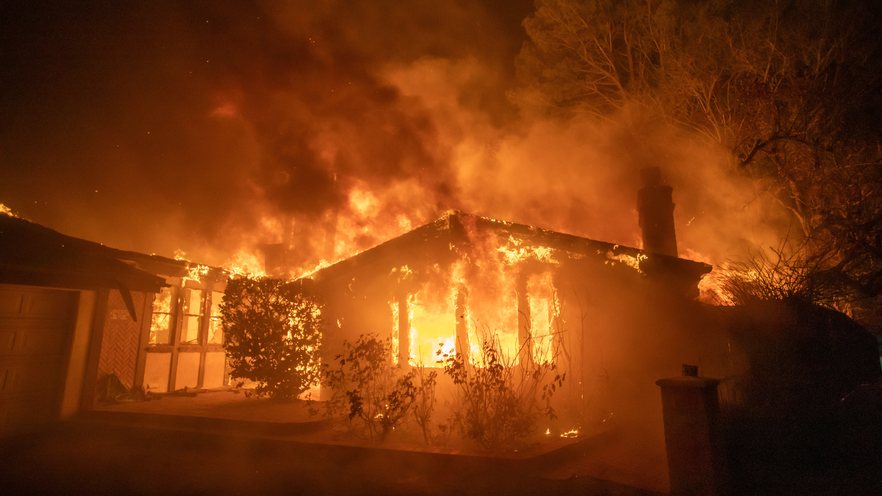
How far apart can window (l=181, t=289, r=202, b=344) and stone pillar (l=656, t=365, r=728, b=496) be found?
13.0 metres

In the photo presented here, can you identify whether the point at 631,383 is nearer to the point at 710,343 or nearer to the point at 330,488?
the point at 710,343

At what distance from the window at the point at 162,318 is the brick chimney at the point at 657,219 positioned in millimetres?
13272

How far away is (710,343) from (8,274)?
43.0ft

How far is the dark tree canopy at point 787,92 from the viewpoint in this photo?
13234 mm

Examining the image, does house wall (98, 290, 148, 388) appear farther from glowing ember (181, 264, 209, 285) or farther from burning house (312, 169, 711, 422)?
burning house (312, 169, 711, 422)

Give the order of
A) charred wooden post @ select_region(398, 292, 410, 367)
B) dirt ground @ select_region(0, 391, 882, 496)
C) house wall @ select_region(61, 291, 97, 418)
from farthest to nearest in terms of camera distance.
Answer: charred wooden post @ select_region(398, 292, 410, 367)
house wall @ select_region(61, 291, 97, 418)
dirt ground @ select_region(0, 391, 882, 496)

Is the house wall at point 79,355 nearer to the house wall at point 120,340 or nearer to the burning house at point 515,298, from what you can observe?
the house wall at point 120,340

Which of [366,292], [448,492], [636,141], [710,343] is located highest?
[636,141]

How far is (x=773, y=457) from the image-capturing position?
23.9ft

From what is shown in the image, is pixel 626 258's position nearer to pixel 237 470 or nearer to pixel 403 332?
pixel 403 332

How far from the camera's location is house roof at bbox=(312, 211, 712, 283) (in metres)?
9.36

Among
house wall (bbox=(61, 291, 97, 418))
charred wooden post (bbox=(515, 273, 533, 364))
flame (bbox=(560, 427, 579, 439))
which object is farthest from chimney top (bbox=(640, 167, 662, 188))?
house wall (bbox=(61, 291, 97, 418))

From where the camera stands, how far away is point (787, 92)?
14.3 metres

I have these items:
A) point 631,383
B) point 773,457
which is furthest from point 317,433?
point 773,457
